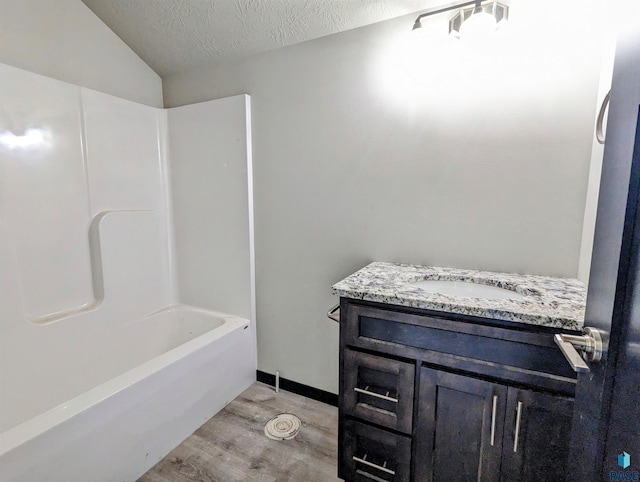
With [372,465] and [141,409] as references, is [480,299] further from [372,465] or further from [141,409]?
[141,409]

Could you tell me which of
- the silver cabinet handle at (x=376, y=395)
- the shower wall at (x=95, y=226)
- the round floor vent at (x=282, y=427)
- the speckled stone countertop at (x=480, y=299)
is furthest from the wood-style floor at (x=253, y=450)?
the speckled stone countertop at (x=480, y=299)

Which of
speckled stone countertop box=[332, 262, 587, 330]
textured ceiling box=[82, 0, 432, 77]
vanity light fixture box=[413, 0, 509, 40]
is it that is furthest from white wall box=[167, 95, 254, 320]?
vanity light fixture box=[413, 0, 509, 40]

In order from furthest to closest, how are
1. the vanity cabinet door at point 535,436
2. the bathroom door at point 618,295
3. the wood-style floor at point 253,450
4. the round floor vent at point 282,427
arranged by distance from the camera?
1. the round floor vent at point 282,427
2. the wood-style floor at point 253,450
3. the vanity cabinet door at point 535,436
4. the bathroom door at point 618,295

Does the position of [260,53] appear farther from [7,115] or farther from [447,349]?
[447,349]

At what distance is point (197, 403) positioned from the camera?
1.69m

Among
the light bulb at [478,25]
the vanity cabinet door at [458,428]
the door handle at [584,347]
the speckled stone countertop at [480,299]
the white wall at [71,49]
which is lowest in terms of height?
the vanity cabinet door at [458,428]

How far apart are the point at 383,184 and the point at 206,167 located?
4.17ft

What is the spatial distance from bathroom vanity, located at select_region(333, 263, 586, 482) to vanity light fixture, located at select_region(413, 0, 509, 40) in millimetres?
1096

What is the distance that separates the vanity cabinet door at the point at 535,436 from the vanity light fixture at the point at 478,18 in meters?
1.43

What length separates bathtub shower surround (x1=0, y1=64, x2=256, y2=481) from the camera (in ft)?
4.30

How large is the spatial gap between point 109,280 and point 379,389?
178 cm

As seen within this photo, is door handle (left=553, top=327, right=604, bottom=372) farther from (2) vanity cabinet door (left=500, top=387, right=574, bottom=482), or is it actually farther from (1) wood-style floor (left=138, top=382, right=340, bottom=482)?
(1) wood-style floor (left=138, top=382, right=340, bottom=482)

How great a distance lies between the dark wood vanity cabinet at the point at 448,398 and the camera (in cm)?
92

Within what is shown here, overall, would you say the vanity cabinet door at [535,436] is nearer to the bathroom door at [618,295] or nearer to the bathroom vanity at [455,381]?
the bathroom vanity at [455,381]
